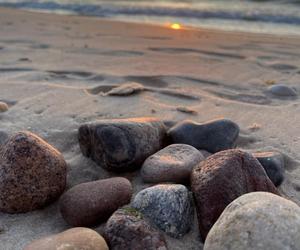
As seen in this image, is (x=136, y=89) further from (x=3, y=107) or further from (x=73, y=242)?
(x=73, y=242)

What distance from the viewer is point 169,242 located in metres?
2.16

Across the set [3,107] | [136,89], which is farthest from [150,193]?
[136,89]

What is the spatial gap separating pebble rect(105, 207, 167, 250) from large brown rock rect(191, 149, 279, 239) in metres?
0.23

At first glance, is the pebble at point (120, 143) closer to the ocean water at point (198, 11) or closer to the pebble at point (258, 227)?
the pebble at point (258, 227)

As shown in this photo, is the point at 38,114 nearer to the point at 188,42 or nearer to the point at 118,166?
the point at 118,166

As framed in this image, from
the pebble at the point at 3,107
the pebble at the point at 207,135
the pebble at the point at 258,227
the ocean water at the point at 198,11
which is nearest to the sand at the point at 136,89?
the pebble at the point at 3,107

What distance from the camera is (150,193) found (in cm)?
225

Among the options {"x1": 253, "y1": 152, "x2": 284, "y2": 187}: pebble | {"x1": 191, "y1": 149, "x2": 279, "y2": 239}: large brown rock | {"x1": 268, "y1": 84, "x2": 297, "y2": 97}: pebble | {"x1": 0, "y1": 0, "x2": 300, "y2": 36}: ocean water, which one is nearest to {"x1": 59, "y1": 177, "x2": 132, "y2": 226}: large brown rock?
{"x1": 191, "y1": 149, "x2": 279, "y2": 239}: large brown rock

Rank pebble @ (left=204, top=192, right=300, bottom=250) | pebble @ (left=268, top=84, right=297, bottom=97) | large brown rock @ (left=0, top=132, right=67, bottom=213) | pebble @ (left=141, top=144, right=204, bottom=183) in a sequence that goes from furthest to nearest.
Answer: pebble @ (left=268, top=84, right=297, bottom=97), pebble @ (left=141, top=144, right=204, bottom=183), large brown rock @ (left=0, top=132, right=67, bottom=213), pebble @ (left=204, top=192, right=300, bottom=250)

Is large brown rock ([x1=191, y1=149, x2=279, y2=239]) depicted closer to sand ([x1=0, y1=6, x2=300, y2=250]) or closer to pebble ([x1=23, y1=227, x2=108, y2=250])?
sand ([x1=0, y1=6, x2=300, y2=250])

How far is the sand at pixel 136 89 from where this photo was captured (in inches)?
106

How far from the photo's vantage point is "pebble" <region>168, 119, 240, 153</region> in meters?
2.86

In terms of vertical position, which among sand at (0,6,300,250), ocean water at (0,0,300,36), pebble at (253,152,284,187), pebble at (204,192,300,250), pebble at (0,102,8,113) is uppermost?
pebble at (204,192,300,250)

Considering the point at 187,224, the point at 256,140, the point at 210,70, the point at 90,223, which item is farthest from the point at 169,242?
the point at 210,70
